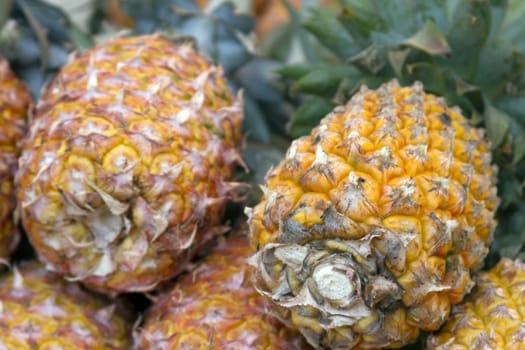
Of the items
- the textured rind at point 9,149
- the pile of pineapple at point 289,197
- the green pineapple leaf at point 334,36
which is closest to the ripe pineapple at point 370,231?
the pile of pineapple at point 289,197

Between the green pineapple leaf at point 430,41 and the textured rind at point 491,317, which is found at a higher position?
the green pineapple leaf at point 430,41

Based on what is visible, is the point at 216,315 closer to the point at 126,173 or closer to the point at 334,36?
the point at 126,173

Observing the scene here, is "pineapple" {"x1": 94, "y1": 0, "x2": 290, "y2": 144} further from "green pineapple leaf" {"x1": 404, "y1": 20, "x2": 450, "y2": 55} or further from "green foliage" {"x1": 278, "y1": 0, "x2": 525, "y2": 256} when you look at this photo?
"green pineapple leaf" {"x1": 404, "y1": 20, "x2": 450, "y2": 55}

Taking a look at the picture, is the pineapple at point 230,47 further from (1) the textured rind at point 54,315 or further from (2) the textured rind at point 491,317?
(2) the textured rind at point 491,317

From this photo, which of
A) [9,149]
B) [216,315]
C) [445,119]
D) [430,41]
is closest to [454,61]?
[430,41]

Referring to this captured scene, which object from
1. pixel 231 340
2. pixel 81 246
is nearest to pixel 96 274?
pixel 81 246

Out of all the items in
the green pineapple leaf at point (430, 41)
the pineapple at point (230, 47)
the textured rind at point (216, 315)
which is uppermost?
the green pineapple leaf at point (430, 41)

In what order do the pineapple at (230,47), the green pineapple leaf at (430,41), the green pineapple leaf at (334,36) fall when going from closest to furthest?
the green pineapple leaf at (430,41) → the green pineapple leaf at (334,36) → the pineapple at (230,47)

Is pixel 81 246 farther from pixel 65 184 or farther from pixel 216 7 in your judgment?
pixel 216 7

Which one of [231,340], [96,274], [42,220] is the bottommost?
[231,340]
